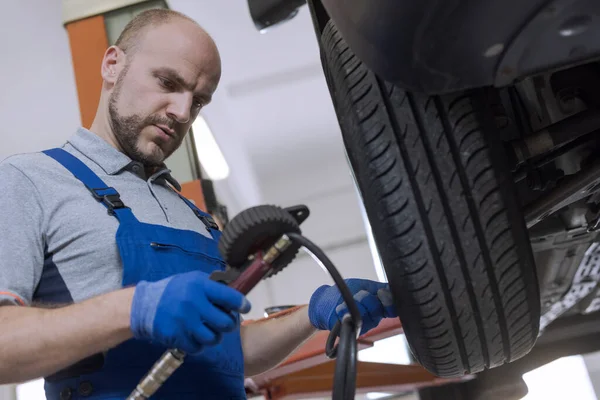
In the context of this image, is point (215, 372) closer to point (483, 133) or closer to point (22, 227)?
point (22, 227)

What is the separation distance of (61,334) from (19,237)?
230mm

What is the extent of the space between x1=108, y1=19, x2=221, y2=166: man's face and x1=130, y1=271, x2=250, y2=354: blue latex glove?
1.87ft

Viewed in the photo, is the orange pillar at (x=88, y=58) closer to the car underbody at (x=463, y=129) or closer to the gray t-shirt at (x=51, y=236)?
the gray t-shirt at (x=51, y=236)

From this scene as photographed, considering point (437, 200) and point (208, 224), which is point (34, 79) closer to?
point (208, 224)

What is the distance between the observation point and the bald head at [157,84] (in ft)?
A: 4.25

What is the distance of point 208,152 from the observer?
4102mm

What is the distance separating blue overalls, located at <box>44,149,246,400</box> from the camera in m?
0.93

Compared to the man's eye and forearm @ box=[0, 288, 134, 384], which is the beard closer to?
the man's eye

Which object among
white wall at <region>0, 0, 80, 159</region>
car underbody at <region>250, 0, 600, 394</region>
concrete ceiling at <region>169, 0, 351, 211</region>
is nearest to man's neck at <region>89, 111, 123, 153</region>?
car underbody at <region>250, 0, 600, 394</region>

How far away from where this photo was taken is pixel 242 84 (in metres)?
4.21

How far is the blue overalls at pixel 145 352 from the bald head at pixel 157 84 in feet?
0.57

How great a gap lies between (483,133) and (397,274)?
0.22 metres

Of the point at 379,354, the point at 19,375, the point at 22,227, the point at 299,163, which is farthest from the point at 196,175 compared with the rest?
the point at 299,163

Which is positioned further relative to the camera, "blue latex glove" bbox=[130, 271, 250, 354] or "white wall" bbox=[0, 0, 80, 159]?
"white wall" bbox=[0, 0, 80, 159]
